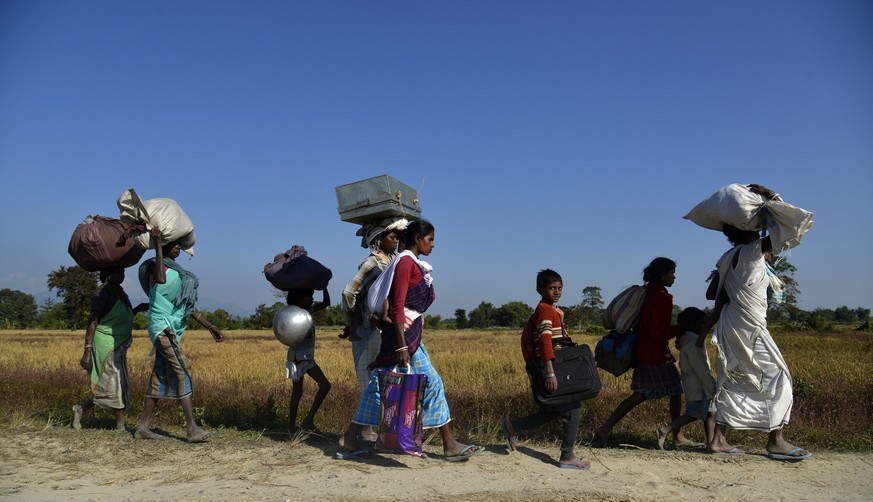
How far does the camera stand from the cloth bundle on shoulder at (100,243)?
19.2ft

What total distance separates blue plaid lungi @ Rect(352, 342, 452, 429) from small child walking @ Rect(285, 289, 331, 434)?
982 mm

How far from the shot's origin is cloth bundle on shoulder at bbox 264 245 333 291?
575 cm

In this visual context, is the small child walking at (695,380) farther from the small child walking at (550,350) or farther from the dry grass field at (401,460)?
the small child walking at (550,350)

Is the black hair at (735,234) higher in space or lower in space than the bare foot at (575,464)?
higher

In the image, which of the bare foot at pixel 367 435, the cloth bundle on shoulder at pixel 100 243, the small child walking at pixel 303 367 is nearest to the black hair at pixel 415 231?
the small child walking at pixel 303 367

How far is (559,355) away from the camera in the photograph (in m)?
4.80

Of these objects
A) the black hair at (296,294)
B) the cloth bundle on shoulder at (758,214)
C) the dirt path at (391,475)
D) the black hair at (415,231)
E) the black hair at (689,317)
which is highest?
the cloth bundle on shoulder at (758,214)

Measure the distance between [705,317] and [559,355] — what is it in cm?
156

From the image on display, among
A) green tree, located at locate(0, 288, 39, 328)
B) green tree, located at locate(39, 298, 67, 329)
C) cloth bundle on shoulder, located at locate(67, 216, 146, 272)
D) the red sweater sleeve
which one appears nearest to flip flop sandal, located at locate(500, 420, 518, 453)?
the red sweater sleeve

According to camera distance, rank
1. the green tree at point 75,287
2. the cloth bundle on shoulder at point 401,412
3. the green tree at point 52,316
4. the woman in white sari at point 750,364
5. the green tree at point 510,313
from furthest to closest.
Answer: the green tree at point 510,313 < the green tree at point 52,316 < the green tree at point 75,287 < the woman in white sari at point 750,364 < the cloth bundle on shoulder at point 401,412

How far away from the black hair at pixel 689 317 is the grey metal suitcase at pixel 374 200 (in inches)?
105

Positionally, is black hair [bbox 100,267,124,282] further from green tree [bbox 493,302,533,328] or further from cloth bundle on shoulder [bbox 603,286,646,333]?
green tree [bbox 493,302,533,328]

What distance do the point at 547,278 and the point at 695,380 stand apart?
1.77m

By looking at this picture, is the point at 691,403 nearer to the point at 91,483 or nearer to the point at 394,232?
the point at 394,232
